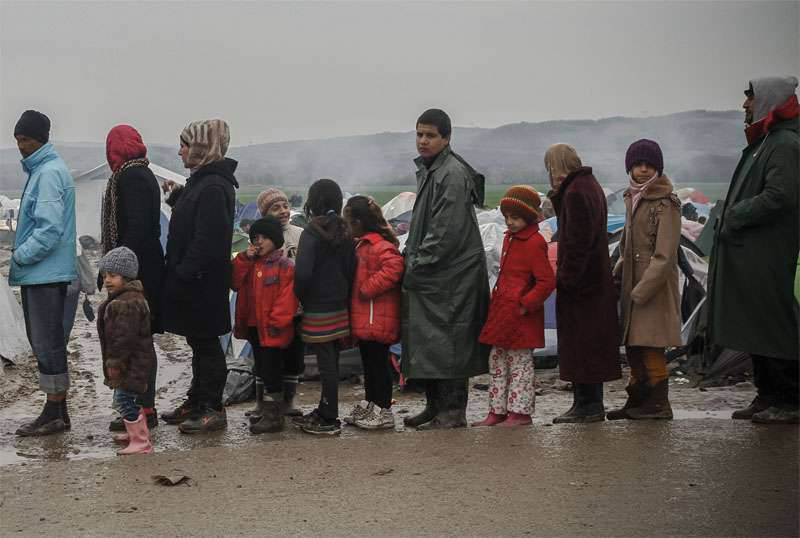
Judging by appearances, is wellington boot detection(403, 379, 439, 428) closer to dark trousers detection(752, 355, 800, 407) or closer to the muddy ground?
the muddy ground

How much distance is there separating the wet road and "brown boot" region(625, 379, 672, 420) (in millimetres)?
191

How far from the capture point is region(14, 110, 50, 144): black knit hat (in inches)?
237

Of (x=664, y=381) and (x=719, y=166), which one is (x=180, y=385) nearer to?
(x=664, y=381)

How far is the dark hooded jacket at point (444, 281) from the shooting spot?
19.0 ft

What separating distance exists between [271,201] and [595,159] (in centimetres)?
757

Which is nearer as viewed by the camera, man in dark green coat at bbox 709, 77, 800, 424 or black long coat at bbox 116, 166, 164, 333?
man in dark green coat at bbox 709, 77, 800, 424

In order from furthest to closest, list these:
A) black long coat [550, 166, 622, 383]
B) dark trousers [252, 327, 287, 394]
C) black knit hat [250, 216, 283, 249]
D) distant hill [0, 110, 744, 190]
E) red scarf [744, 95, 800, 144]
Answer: distant hill [0, 110, 744, 190] < dark trousers [252, 327, 287, 394] < black knit hat [250, 216, 283, 249] < black long coat [550, 166, 622, 383] < red scarf [744, 95, 800, 144]

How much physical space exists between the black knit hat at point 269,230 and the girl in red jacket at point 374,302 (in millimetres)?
346

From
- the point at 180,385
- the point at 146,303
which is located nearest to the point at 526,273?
the point at 146,303

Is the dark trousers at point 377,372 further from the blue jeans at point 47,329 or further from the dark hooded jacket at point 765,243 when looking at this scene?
the dark hooded jacket at point 765,243

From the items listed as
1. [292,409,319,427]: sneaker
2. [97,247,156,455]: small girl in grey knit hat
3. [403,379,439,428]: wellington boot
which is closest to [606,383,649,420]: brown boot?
[403,379,439,428]: wellington boot

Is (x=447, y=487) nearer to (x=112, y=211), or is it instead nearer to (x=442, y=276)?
(x=442, y=276)

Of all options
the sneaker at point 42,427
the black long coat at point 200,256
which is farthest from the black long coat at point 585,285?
the sneaker at point 42,427

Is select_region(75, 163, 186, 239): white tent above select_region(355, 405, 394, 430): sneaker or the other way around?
above
